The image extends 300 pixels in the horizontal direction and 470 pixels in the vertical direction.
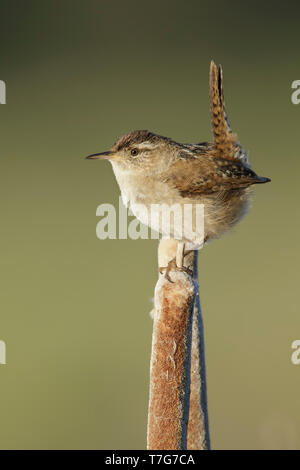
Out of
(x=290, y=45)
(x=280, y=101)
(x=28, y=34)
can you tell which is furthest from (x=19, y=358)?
(x=290, y=45)

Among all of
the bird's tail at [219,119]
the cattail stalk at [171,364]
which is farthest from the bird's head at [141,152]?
the cattail stalk at [171,364]

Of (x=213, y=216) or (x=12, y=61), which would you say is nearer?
(x=213, y=216)

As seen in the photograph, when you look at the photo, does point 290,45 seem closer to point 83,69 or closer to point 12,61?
point 83,69

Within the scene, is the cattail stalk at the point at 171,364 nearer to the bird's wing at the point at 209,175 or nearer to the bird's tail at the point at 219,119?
the bird's wing at the point at 209,175

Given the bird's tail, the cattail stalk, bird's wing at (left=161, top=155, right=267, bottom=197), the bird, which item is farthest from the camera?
the bird's tail

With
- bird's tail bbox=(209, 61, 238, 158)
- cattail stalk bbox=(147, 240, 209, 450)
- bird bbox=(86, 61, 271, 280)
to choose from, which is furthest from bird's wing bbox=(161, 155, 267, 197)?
cattail stalk bbox=(147, 240, 209, 450)

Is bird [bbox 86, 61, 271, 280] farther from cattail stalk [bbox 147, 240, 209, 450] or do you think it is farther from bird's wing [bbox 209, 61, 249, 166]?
cattail stalk [bbox 147, 240, 209, 450]

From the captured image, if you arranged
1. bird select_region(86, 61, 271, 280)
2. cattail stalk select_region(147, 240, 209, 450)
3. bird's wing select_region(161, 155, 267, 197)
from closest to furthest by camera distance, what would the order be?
cattail stalk select_region(147, 240, 209, 450)
bird select_region(86, 61, 271, 280)
bird's wing select_region(161, 155, 267, 197)
